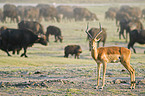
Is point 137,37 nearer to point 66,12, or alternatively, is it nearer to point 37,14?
point 37,14

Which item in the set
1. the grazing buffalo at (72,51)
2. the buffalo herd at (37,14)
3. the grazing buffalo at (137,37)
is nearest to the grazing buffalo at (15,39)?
the grazing buffalo at (72,51)

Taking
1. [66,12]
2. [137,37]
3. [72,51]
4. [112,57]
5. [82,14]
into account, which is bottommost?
[72,51]

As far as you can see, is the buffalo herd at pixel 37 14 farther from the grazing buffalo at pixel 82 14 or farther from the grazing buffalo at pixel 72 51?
the grazing buffalo at pixel 72 51

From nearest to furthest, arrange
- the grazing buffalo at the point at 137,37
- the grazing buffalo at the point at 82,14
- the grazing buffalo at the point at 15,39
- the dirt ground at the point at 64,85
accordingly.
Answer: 1. the dirt ground at the point at 64,85
2. the grazing buffalo at the point at 15,39
3. the grazing buffalo at the point at 137,37
4. the grazing buffalo at the point at 82,14

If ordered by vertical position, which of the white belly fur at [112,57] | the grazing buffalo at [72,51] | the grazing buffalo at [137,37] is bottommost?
the grazing buffalo at [72,51]

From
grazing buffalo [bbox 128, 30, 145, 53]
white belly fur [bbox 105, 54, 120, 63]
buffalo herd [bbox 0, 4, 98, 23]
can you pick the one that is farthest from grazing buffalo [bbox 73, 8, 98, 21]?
white belly fur [bbox 105, 54, 120, 63]

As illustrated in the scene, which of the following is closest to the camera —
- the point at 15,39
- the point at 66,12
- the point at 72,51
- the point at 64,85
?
the point at 64,85

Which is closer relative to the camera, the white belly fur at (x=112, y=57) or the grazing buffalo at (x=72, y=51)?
the white belly fur at (x=112, y=57)

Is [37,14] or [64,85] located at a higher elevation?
[37,14]

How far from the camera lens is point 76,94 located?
799 centimetres

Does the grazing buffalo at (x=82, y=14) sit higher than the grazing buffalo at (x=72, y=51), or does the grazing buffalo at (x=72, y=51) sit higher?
the grazing buffalo at (x=82, y=14)

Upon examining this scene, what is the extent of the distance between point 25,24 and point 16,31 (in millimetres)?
15944

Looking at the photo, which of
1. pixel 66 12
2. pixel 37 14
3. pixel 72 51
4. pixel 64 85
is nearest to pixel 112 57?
pixel 64 85

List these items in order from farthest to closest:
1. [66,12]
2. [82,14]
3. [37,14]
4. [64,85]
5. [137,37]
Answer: [66,12], [82,14], [37,14], [137,37], [64,85]
